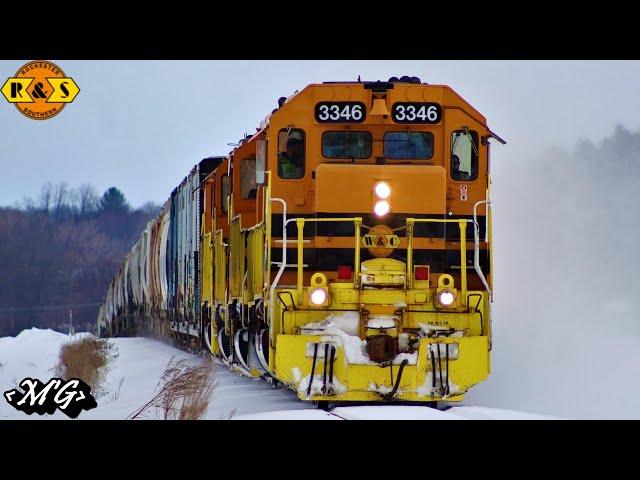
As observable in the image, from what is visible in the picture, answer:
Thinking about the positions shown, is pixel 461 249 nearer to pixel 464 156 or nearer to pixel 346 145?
pixel 464 156

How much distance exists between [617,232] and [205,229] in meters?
10.5

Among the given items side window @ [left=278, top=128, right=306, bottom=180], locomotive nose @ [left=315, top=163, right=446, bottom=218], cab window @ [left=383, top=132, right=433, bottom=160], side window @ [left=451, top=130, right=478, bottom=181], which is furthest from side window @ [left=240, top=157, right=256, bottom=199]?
side window @ [left=451, top=130, right=478, bottom=181]

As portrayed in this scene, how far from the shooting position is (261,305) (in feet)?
41.5

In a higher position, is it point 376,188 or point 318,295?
point 376,188

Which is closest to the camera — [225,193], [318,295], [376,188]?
[318,295]

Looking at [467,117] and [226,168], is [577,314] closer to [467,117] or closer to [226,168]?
[226,168]

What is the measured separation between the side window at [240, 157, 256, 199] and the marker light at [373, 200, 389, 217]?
2450mm

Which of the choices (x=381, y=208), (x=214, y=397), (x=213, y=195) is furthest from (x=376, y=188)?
(x=213, y=195)

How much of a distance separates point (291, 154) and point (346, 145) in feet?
1.81

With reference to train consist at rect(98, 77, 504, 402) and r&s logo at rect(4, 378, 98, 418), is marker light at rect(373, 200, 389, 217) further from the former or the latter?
r&s logo at rect(4, 378, 98, 418)

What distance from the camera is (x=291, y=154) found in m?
12.4

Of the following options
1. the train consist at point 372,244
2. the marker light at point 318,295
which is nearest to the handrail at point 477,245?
the train consist at point 372,244

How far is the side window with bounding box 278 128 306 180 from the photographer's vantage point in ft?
40.6
